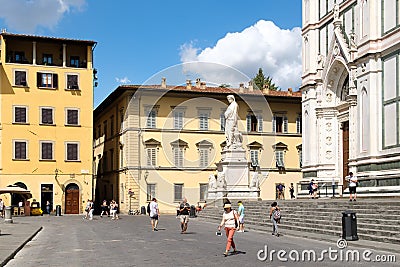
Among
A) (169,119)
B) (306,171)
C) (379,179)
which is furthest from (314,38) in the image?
(169,119)

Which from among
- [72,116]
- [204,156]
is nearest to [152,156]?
[204,156]

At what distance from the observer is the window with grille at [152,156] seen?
59.8 m

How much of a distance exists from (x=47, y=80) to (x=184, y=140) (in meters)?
13.9

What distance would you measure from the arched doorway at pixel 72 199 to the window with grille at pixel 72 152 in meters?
2.46

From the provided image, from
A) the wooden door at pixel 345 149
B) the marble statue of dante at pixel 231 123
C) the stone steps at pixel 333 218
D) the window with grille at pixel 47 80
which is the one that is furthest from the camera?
the window with grille at pixel 47 80

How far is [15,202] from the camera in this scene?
57344mm

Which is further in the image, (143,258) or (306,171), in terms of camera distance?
(306,171)

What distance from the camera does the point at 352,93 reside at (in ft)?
114

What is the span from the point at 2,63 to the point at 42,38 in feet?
14.4

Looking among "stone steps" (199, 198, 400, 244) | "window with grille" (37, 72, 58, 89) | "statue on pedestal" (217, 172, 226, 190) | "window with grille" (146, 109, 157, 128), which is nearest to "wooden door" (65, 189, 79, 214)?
"window with grille" (146, 109, 157, 128)

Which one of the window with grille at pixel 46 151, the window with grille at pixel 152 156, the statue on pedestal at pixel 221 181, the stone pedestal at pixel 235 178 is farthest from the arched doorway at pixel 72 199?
the statue on pedestal at pixel 221 181

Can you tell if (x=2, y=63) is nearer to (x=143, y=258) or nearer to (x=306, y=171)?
(x=306, y=171)

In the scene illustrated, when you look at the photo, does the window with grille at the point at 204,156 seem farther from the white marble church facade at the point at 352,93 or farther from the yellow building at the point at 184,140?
the white marble church facade at the point at 352,93

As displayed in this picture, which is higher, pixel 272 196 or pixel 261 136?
pixel 261 136
